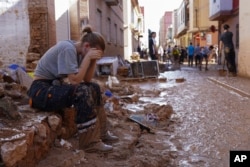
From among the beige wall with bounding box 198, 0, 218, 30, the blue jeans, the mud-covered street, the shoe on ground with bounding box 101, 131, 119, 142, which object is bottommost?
the mud-covered street

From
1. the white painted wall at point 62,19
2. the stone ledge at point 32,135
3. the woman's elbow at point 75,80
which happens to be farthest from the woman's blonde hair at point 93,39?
the white painted wall at point 62,19

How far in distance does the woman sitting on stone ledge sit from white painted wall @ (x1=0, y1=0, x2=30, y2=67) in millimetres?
5412

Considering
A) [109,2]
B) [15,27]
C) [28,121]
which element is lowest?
[28,121]

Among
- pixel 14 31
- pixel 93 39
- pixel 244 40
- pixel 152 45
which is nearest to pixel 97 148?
pixel 93 39

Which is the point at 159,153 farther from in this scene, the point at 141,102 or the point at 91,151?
the point at 141,102

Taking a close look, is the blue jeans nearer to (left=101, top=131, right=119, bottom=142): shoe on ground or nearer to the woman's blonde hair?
the woman's blonde hair

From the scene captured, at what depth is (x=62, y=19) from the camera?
10281 millimetres

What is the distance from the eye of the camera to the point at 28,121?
10.4 feet

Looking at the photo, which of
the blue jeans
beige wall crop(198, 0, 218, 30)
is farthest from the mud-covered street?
beige wall crop(198, 0, 218, 30)

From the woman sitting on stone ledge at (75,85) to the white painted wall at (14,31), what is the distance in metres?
5.41

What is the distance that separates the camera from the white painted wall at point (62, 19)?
973cm

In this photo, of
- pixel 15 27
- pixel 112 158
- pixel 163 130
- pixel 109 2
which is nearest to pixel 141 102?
pixel 163 130

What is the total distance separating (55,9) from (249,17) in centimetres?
679

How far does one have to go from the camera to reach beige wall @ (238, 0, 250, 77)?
12.5 metres
